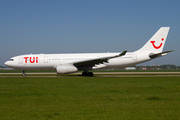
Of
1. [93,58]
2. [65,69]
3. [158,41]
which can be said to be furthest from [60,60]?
[158,41]

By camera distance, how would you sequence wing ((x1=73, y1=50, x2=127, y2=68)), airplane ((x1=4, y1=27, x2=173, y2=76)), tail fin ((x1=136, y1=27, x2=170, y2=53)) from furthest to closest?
1. tail fin ((x1=136, y1=27, x2=170, y2=53))
2. airplane ((x1=4, y1=27, x2=173, y2=76))
3. wing ((x1=73, y1=50, x2=127, y2=68))

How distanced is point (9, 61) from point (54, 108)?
80.4ft

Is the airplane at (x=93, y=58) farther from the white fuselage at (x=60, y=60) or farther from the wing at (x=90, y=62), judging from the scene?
the wing at (x=90, y=62)

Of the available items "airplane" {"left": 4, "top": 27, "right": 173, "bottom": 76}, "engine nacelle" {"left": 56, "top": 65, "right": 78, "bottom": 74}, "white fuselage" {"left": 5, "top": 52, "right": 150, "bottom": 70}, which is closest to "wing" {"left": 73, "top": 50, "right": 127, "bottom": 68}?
"engine nacelle" {"left": 56, "top": 65, "right": 78, "bottom": 74}

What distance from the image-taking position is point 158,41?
28.2 meters

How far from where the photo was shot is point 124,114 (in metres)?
6.07

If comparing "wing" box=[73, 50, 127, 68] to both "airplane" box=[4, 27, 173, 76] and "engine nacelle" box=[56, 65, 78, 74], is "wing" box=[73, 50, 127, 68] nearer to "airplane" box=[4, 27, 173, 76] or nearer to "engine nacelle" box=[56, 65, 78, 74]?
"engine nacelle" box=[56, 65, 78, 74]

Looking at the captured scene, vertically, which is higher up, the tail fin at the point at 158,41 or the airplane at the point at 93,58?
the tail fin at the point at 158,41

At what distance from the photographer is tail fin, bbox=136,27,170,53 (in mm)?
28141

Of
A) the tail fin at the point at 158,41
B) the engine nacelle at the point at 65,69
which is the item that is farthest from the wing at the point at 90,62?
the tail fin at the point at 158,41

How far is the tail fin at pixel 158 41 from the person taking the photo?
28.1m

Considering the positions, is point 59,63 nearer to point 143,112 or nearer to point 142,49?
point 142,49

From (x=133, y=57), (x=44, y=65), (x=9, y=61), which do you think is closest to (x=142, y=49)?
(x=133, y=57)

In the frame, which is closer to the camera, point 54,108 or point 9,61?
point 54,108
